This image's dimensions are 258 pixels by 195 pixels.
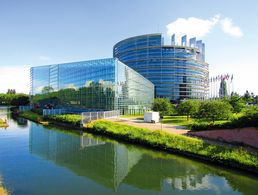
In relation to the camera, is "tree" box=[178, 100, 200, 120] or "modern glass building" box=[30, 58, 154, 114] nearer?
"tree" box=[178, 100, 200, 120]

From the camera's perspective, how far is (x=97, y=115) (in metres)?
45.8

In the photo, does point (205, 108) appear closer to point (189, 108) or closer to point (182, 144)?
point (189, 108)

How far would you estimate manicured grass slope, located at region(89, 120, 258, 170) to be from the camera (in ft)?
70.4

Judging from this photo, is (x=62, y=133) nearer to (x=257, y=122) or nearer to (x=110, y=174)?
(x=110, y=174)

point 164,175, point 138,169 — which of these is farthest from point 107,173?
point 164,175

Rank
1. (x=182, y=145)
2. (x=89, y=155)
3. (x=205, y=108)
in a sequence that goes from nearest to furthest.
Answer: (x=182, y=145)
(x=89, y=155)
(x=205, y=108)

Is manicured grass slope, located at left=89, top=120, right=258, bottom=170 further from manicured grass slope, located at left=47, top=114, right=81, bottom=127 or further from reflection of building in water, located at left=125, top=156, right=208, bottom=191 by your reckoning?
manicured grass slope, located at left=47, top=114, right=81, bottom=127

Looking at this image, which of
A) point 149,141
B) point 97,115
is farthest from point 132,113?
point 149,141

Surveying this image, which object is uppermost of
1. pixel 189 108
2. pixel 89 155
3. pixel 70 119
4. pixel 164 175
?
pixel 189 108

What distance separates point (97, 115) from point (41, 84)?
55564 millimetres

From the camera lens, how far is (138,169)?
22.7 m

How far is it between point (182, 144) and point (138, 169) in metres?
6.78

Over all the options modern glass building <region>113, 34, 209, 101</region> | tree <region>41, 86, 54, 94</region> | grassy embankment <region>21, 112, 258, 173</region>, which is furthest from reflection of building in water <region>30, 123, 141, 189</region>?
modern glass building <region>113, 34, 209, 101</region>

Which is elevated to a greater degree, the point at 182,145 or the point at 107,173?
the point at 182,145
